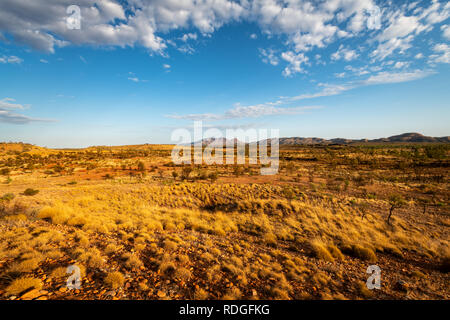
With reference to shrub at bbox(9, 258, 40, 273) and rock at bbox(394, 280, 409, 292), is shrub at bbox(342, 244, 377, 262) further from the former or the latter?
shrub at bbox(9, 258, 40, 273)

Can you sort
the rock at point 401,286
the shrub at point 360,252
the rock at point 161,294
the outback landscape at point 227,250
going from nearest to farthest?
the rock at point 161,294
the outback landscape at point 227,250
the rock at point 401,286
the shrub at point 360,252

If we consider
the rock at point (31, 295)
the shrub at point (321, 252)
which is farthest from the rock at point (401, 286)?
the rock at point (31, 295)

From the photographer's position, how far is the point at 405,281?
5.37 meters

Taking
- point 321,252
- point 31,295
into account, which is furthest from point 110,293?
point 321,252

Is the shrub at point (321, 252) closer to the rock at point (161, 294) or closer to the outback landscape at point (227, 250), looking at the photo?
the outback landscape at point (227, 250)

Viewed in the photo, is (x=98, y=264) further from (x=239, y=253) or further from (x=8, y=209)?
(x=8, y=209)

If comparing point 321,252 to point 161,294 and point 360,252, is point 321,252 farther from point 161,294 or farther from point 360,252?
point 161,294

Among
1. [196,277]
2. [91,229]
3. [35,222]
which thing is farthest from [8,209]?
[196,277]

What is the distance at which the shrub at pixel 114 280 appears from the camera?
4.08 metres

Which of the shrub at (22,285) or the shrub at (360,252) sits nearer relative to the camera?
the shrub at (22,285)

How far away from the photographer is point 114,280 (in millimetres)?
4172

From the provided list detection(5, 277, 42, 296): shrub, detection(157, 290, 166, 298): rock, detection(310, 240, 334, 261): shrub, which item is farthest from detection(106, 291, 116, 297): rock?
detection(310, 240, 334, 261): shrub

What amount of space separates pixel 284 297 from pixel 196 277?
2.39 metres

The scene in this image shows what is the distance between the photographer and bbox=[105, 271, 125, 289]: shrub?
4082 mm
